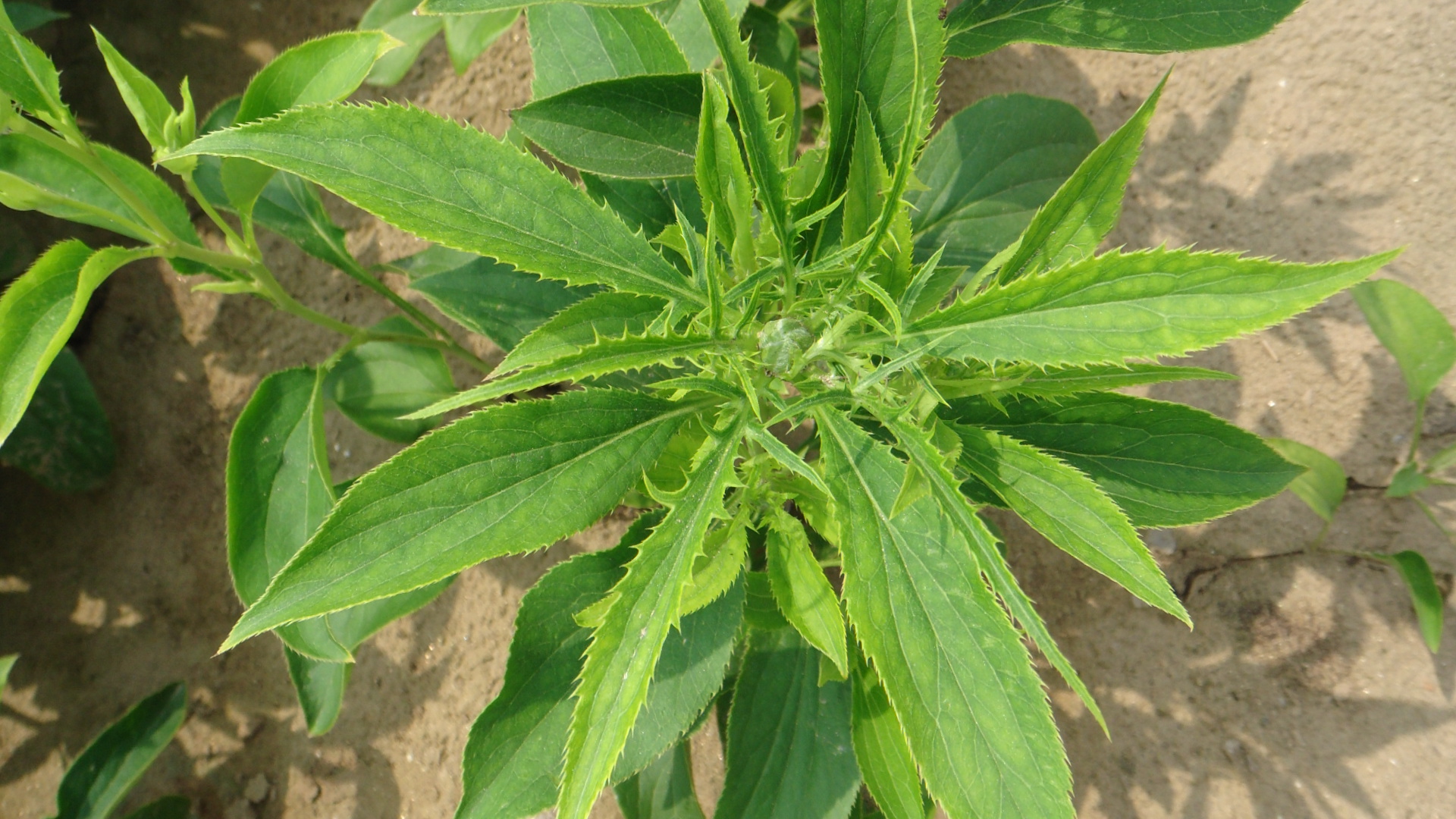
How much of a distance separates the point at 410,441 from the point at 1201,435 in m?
1.50

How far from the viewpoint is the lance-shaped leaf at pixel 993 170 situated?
1.46m

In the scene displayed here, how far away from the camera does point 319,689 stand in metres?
1.61

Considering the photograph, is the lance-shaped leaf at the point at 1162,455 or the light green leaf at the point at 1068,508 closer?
the light green leaf at the point at 1068,508

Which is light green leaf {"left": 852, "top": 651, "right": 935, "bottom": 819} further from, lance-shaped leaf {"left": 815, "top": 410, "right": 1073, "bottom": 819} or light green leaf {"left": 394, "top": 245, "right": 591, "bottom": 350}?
light green leaf {"left": 394, "top": 245, "right": 591, "bottom": 350}

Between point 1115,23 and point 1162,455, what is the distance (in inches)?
24.4

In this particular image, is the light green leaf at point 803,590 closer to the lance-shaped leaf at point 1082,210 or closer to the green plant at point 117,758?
the lance-shaped leaf at point 1082,210

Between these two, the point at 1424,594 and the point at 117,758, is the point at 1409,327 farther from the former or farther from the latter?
the point at 117,758

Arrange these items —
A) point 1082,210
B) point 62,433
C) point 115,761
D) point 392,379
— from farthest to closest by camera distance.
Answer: point 62,433, point 115,761, point 392,379, point 1082,210

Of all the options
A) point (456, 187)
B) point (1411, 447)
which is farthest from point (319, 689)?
point (1411, 447)

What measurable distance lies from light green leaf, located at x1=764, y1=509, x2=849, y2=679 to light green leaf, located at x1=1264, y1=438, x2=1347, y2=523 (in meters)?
1.06

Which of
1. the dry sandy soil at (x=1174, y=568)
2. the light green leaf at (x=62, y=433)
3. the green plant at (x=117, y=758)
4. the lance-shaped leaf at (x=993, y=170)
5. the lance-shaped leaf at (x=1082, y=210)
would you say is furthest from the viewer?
the light green leaf at (x=62, y=433)

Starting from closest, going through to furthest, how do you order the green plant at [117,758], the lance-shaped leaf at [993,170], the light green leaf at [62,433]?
the lance-shaped leaf at [993,170] < the green plant at [117,758] < the light green leaf at [62,433]

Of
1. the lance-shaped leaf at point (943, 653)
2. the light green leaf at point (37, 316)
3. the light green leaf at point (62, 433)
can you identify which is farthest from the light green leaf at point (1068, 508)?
the light green leaf at point (62, 433)

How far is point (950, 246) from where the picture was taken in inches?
57.9
